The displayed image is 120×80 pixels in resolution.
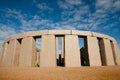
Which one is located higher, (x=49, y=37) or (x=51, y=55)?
(x=49, y=37)

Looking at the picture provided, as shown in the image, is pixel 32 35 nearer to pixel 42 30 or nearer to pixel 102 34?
pixel 42 30

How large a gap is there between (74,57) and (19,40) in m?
9.42

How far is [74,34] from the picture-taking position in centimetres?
1590

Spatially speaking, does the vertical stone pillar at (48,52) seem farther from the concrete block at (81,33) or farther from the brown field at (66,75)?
the brown field at (66,75)

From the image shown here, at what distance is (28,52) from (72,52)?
6.09 meters

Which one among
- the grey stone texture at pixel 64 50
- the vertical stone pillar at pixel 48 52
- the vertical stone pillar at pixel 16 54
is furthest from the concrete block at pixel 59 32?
the vertical stone pillar at pixel 16 54

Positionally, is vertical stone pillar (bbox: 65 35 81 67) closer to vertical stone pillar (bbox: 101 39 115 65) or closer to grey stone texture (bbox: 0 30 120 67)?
grey stone texture (bbox: 0 30 120 67)

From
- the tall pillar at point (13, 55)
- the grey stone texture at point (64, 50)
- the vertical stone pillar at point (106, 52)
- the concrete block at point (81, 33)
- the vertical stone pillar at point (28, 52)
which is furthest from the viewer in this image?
the tall pillar at point (13, 55)

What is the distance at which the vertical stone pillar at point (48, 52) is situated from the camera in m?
14.7

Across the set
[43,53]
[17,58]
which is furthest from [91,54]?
[17,58]

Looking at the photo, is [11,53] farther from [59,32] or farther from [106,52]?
[106,52]

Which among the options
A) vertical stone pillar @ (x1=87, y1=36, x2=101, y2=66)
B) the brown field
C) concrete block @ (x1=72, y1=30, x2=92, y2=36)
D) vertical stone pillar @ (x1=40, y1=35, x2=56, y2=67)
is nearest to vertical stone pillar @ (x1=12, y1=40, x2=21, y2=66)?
vertical stone pillar @ (x1=40, y1=35, x2=56, y2=67)

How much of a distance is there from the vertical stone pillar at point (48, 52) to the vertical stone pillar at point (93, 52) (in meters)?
4.92

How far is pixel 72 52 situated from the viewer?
15047mm
